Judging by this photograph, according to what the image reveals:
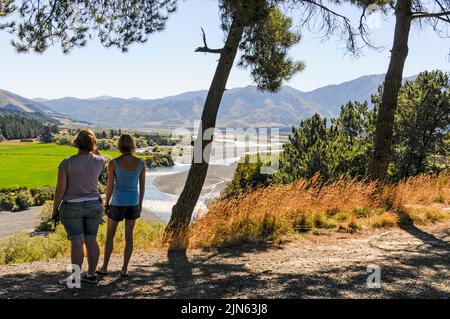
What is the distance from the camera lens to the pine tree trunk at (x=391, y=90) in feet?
34.5

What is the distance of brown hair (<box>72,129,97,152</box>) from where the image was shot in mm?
5184

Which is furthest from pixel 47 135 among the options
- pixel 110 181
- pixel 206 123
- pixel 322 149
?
pixel 110 181

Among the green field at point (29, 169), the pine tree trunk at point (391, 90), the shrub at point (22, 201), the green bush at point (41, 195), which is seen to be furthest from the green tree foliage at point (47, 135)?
the pine tree trunk at point (391, 90)

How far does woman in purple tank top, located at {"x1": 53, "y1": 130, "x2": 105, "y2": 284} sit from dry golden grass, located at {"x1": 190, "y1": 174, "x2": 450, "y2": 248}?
3000 millimetres

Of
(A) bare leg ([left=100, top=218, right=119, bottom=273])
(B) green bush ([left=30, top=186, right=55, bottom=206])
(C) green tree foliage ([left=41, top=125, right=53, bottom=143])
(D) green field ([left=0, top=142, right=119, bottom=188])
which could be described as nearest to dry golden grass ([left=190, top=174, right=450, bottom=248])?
(A) bare leg ([left=100, top=218, right=119, bottom=273])

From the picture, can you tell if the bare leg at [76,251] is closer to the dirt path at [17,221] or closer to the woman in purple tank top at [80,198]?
the woman in purple tank top at [80,198]

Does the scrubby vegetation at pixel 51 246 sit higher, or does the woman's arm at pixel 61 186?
the woman's arm at pixel 61 186

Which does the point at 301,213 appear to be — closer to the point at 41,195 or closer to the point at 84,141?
the point at 84,141

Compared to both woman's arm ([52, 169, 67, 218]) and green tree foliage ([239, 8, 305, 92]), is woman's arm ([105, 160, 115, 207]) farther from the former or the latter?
green tree foliage ([239, 8, 305, 92])

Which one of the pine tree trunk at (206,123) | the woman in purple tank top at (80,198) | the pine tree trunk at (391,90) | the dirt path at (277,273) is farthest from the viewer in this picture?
the pine tree trunk at (391,90)

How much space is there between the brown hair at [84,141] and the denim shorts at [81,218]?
67 cm

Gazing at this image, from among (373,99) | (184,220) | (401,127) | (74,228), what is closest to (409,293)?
(74,228)

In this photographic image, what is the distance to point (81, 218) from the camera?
516cm

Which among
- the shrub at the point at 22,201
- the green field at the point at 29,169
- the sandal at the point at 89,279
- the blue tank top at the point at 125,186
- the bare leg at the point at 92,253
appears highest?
the blue tank top at the point at 125,186
